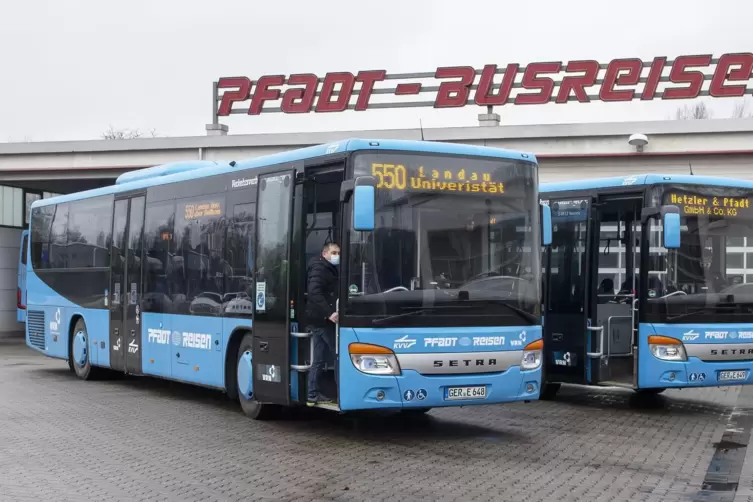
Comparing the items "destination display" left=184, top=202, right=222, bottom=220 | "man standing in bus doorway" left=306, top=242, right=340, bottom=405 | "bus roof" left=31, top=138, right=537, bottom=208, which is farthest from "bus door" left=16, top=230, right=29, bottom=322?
"man standing in bus doorway" left=306, top=242, right=340, bottom=405

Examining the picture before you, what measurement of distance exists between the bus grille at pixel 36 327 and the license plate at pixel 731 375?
39.5 ft

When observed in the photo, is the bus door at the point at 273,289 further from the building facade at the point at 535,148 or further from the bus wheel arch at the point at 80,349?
the building facade at the point at 535,148

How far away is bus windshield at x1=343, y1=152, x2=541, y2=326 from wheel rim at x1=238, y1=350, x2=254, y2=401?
254 cm

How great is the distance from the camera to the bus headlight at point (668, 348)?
44.2ft

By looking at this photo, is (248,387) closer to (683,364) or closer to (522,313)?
(522,313)

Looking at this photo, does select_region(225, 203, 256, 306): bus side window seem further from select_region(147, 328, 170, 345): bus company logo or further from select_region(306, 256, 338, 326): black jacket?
select_region(147, 328, 170, 345): bus company logo

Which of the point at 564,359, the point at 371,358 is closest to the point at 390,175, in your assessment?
the point at 371,358

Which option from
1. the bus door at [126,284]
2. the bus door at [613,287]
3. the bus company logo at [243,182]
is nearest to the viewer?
the bus company logo at [243,182]

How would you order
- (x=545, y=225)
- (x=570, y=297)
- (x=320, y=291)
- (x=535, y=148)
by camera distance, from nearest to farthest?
(x=320, y=291) → (x=545, y=225) → (x=570, y=297) → (x=535, y=148)

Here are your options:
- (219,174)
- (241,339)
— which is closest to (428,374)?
(241,339)

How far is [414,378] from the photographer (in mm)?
10633

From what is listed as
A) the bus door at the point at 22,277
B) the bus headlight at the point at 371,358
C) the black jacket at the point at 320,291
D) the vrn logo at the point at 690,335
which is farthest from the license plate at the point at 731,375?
the bus door at the point at 22,277

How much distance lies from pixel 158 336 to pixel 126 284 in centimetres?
156

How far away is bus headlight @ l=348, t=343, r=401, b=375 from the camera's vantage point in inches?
414
